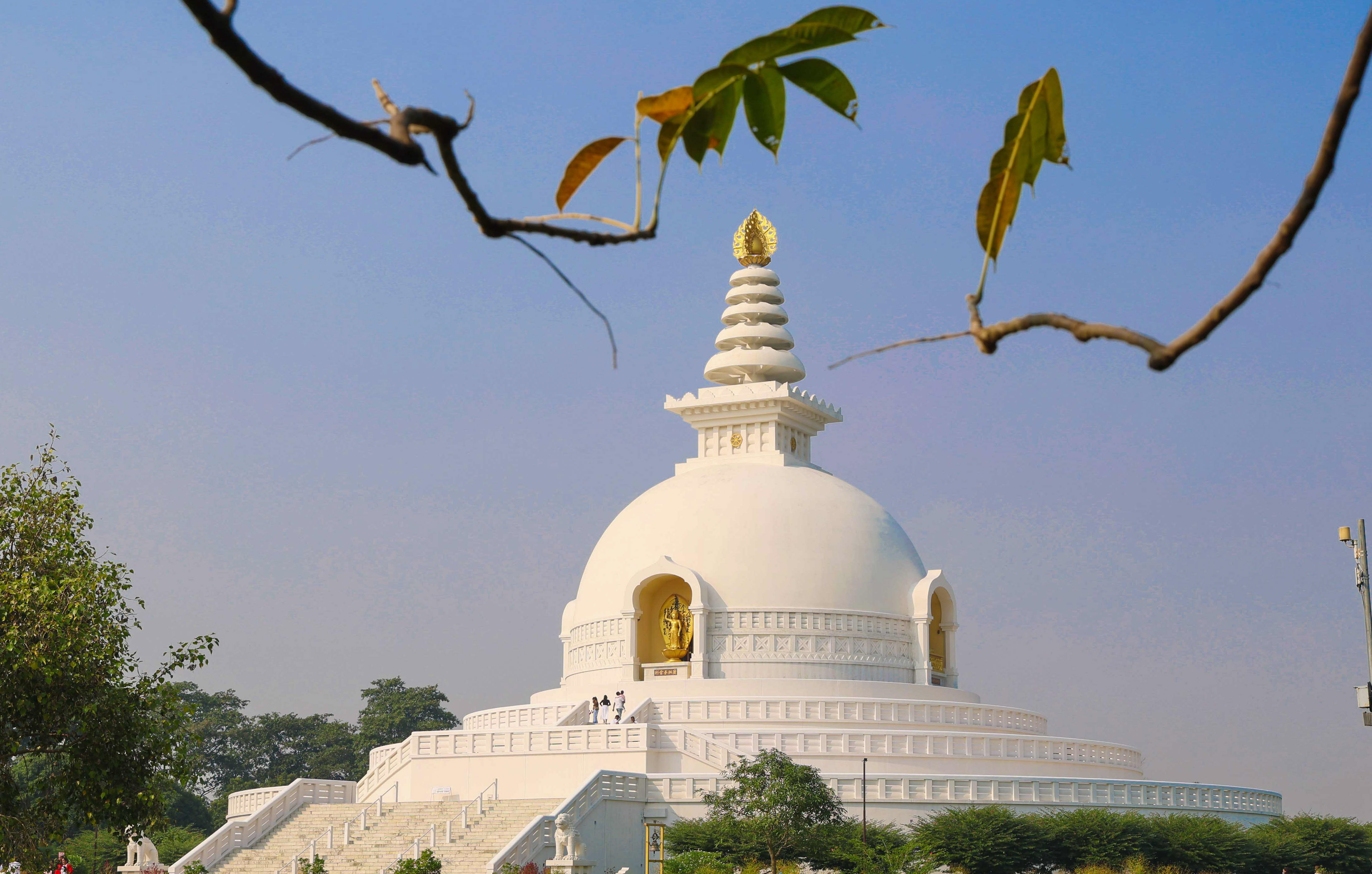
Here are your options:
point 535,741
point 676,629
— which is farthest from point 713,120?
point 676,629

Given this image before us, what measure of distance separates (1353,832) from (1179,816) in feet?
12.9

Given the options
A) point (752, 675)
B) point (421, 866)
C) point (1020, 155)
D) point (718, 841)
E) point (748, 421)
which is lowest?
point (421, 866)

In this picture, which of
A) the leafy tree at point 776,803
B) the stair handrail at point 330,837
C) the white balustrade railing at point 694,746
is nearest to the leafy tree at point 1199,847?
the leafy tree at point 776,803

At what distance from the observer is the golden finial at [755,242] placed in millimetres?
50500

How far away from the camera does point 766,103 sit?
3391mm

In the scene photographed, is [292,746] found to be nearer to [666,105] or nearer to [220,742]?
[220,742]

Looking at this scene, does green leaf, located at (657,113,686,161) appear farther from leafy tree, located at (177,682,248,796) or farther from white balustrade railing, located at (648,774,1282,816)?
leafy tree, located at (177,682,248,796)

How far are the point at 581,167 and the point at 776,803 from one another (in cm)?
2640

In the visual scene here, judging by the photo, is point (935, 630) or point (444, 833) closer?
point (444, 833)

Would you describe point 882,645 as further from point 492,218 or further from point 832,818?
point 492,218

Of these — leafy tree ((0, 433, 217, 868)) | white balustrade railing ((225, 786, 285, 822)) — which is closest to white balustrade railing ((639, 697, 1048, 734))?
white balustrade railing ((225, 786, 285, 822))

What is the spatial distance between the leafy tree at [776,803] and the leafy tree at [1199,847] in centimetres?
684

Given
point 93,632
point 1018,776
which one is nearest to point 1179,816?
point 1018,776

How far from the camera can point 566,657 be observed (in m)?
45.6
